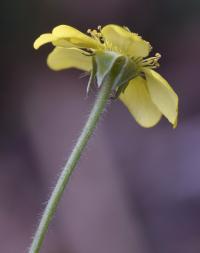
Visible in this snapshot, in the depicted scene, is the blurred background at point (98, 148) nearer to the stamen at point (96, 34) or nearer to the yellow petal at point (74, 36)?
the stamen at point (96, 34)

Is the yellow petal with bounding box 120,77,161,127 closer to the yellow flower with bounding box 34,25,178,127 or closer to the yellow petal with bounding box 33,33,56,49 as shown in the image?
the yellow flower with bounding box 34,25,178,127

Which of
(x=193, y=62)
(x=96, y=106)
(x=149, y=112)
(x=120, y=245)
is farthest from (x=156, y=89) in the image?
(x=193, y=62)

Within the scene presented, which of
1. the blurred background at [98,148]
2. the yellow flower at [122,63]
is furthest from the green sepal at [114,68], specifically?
the blurred background at [98,148]

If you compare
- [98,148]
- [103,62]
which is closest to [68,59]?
[103,62]

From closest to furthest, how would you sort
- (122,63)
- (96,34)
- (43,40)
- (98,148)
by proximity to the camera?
(43,40) < (122,63) < (96,34) < (98,148)

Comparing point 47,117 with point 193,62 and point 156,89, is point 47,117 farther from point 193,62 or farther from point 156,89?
Answer: point 156,89

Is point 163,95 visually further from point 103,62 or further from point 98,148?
point 98,148

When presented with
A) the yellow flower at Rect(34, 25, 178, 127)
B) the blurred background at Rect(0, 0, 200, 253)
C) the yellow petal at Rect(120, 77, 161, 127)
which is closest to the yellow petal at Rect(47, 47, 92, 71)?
the yellow flower at Rect(34, 25, 178, 127)
